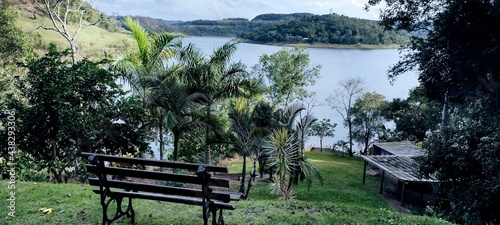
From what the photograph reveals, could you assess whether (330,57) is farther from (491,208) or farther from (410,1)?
(491,208)

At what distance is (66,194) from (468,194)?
7441 millimetres

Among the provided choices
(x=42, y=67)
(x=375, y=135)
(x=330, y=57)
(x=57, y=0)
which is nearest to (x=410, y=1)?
(x=42, y=67)

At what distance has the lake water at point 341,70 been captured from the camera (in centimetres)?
3444

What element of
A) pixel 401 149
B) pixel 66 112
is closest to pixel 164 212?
pixel 66 112

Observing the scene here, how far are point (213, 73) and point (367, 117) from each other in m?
20.5

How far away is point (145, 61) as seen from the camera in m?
11.0

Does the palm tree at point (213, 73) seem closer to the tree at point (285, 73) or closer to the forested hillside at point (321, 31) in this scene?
the tree at point (285, 73)

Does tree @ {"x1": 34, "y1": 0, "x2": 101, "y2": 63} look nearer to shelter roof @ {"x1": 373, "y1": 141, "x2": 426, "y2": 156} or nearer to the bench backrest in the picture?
the bench backrest

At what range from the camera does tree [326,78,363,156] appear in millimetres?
29688

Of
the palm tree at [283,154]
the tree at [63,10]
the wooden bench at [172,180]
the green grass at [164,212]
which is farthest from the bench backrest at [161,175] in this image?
the tree at [63,10]

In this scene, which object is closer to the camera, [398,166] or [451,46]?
[451,46]

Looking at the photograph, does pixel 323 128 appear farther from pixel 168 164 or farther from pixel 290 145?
pixel 168 164

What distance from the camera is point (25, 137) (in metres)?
7.53

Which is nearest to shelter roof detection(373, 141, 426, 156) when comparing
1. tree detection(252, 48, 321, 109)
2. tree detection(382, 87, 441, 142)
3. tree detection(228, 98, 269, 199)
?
tree detection(382, 87, 441, 142)
